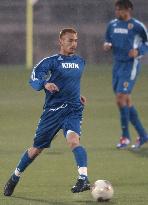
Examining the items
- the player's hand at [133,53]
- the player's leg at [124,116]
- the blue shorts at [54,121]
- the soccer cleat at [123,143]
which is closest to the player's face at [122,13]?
the player's hand at [133,53]

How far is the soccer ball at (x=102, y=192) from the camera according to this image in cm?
984

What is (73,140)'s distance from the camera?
10211mm

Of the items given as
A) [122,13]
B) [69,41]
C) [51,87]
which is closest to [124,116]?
[122,13]

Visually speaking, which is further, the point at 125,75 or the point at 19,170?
the point at 125,75

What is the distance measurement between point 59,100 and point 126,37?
4.02 metres

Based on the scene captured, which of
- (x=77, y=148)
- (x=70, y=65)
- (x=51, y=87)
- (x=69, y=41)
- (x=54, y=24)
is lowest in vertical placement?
(x=54, y=24)

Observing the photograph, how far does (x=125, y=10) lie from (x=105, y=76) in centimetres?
960

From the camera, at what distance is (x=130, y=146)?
14.0 meters

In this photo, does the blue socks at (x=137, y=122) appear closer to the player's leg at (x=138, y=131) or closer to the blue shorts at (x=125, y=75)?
the player's leg at (x=138, y=131)

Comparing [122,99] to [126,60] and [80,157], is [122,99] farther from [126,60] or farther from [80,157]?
[80,157]

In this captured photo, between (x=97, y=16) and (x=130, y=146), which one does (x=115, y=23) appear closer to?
(x=130, y=146)

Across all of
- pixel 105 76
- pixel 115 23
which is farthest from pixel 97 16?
pixel 115 23

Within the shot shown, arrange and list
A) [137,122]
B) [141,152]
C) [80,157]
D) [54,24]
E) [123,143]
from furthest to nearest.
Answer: [54,24], [137,122], [123,143], [141,152], [80,157]

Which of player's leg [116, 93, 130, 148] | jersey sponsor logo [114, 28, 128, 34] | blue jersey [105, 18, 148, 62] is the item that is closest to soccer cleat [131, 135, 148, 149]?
player's leg [116, 93, 130, 148]
